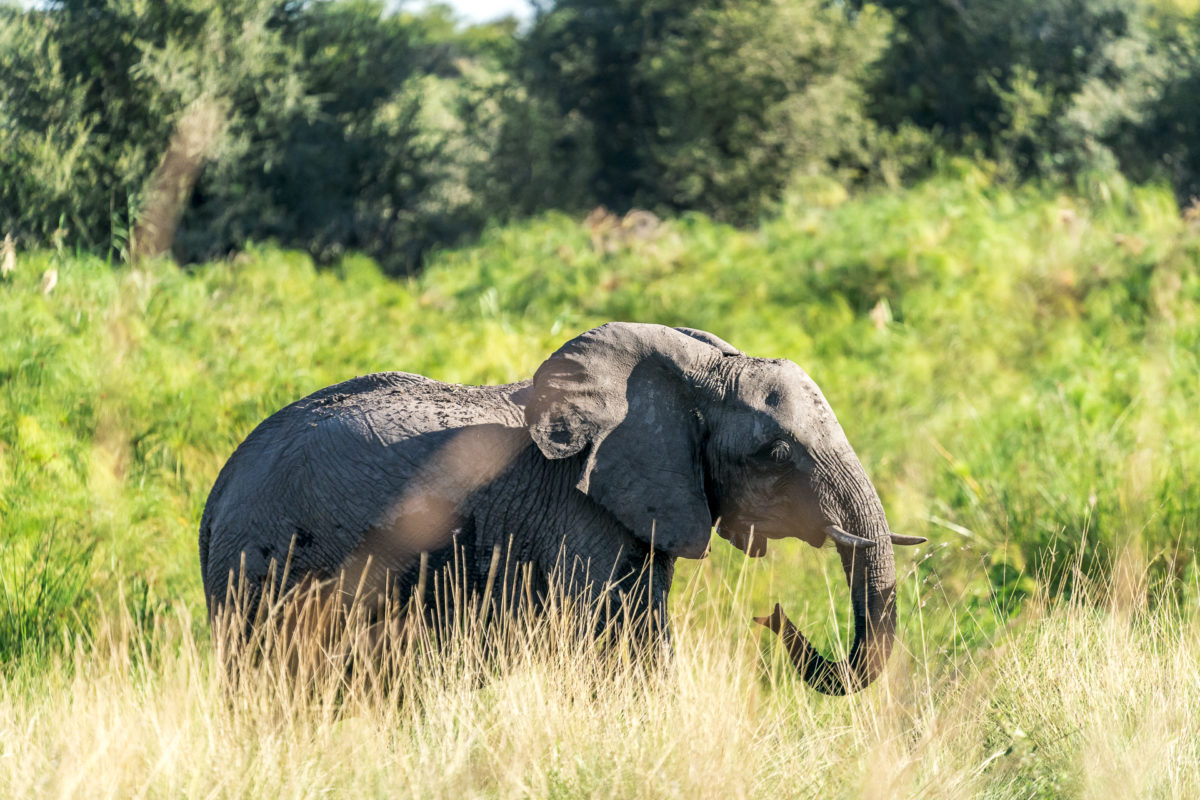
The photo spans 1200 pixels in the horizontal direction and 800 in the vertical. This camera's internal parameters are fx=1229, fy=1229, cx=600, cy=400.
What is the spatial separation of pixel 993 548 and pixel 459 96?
15.3m

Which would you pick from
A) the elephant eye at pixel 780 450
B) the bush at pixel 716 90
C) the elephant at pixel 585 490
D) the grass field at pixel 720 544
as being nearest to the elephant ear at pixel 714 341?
the elephant at pixel 585 490

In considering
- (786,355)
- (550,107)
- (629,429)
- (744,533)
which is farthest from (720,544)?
(550,107)

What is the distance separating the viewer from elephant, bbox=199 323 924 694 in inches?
150

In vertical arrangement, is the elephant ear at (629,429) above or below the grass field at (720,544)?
above

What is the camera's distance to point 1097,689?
4180mm

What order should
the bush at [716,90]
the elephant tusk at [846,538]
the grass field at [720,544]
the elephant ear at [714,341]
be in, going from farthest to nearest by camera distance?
the bush at [716,90]
the elephant ear at [714,341]
the elephant tusk at [846,538]
the grass field at [720,544]

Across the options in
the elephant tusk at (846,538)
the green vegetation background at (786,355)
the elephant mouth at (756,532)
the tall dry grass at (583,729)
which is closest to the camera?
the tall dry grass at (583,729)

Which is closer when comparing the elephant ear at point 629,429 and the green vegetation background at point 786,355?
the elephant ear at point 629,429

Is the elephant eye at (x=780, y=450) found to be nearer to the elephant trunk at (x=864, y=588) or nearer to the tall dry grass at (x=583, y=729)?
the elephant trunk at (x=864, y=588)

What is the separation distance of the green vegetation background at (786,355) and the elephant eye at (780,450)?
0.71m

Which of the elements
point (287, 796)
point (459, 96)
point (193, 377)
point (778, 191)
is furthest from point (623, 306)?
point (459, 96)

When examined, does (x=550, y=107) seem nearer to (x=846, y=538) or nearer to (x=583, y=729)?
(x=846, y=538)

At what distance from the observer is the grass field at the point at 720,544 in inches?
142

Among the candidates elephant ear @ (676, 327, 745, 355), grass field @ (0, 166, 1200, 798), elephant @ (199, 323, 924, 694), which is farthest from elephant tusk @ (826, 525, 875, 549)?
elephant ear @ (676, 327, 745, 355)
